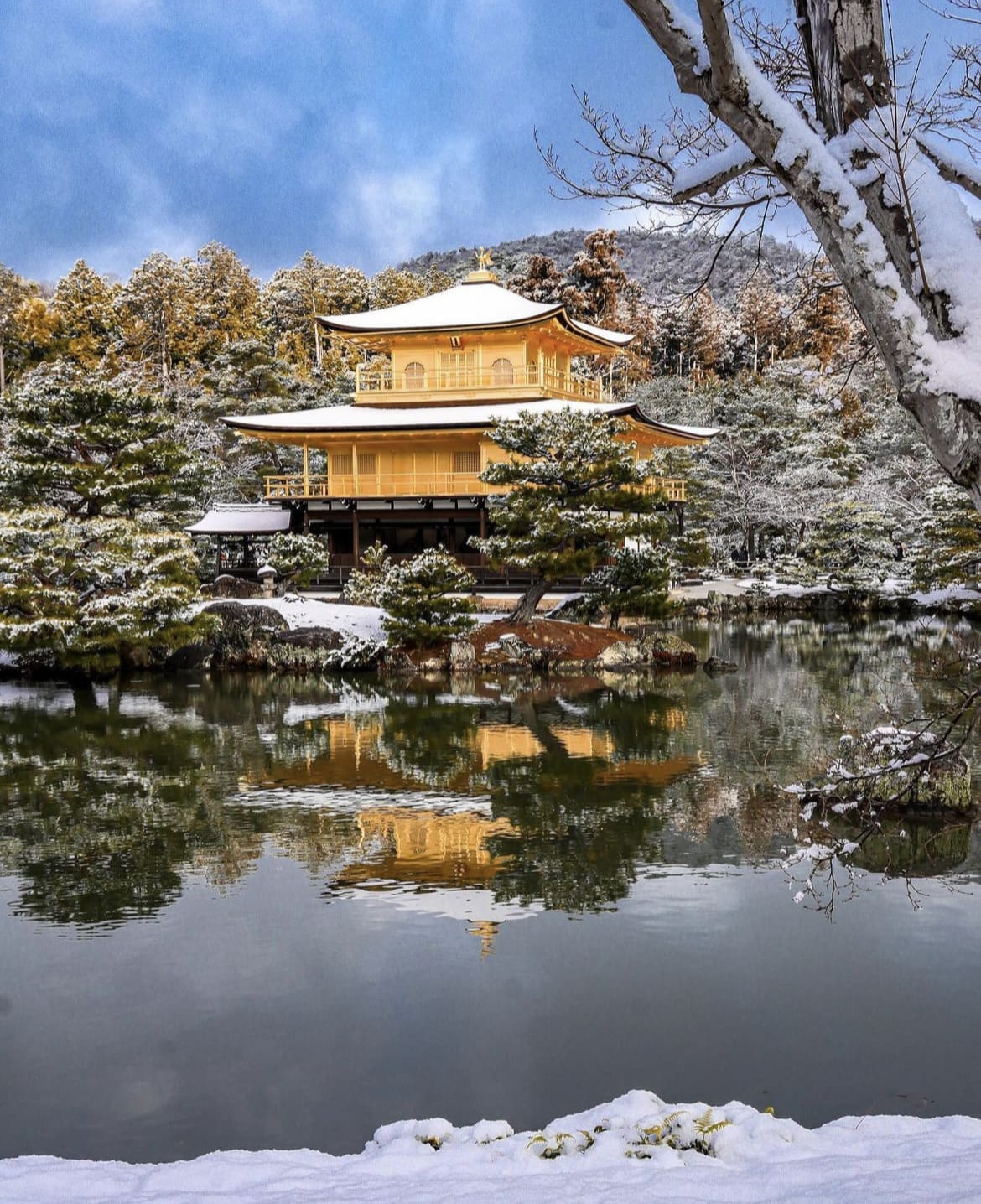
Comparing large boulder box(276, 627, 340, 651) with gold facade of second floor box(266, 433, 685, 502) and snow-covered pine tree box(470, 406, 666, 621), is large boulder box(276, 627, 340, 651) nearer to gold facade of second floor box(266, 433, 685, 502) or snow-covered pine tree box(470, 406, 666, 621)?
snow-covered pine tree box(470, 406, 666, 621)

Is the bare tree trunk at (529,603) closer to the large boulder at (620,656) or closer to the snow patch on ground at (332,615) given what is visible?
the large boulder at (620,656)

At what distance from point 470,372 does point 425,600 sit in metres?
11.7

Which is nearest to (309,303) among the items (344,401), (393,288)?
(393,288)

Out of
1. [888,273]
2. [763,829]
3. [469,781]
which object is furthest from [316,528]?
[888,273]

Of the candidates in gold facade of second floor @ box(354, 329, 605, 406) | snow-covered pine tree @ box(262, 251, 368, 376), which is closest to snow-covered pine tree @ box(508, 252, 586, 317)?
snow-covered pine tree @ box(262, 251, 368, 376)

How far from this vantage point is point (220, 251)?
47.9 metres

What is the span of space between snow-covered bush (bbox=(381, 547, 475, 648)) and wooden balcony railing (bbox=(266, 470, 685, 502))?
697cm

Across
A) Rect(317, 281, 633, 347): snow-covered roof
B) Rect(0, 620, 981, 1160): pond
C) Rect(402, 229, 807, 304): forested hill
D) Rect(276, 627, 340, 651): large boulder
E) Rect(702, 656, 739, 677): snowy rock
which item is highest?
Rect(402, 229, 807, 304): forested hill

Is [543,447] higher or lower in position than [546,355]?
lower

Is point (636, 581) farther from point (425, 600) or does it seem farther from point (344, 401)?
point (344, 401)

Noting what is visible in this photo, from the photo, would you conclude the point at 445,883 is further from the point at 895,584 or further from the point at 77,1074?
the point at 895,584

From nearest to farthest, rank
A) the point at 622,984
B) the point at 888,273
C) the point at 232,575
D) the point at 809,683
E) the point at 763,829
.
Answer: the point at 888,273, the point at 622,984, the point at 763,829, the point at 809,683, the point at 232,575

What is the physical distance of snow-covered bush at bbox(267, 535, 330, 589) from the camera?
22.9m

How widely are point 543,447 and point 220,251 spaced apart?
35058mm
